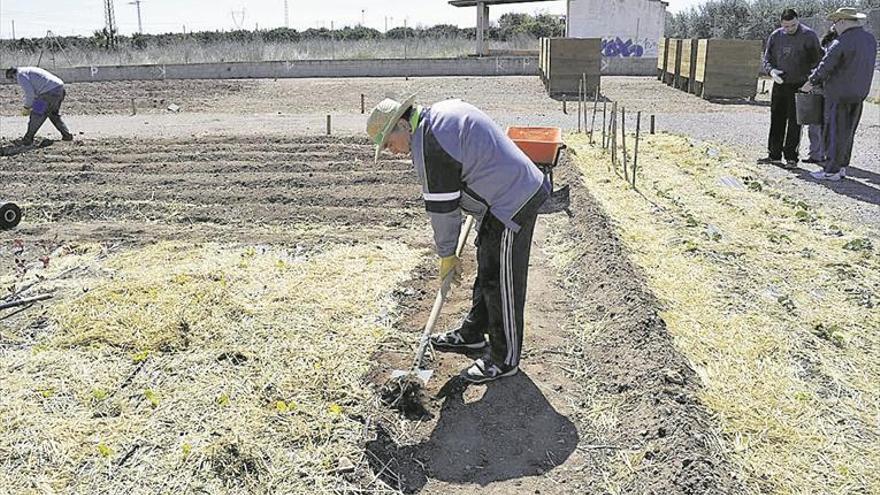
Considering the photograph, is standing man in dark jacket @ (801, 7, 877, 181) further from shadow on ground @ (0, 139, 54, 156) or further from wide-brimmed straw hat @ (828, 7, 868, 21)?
shadow on ground @ (0, 139, 54, 156)

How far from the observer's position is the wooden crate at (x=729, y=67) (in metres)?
17.5

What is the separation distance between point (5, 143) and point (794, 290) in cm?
1222

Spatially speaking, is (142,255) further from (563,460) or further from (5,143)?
(5,143)

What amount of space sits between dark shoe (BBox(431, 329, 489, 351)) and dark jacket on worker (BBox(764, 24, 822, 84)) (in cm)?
675

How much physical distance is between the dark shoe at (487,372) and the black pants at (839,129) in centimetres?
649

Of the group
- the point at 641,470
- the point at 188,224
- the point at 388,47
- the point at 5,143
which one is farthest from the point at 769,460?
the point at 388,47

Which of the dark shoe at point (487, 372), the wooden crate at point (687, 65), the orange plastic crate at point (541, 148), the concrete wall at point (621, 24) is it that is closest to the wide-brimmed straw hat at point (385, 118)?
the dark shoe at point (487, 372)

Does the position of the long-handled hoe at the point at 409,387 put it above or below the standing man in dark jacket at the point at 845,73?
below

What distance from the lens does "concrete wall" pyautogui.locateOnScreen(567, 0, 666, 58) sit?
31.3 metres

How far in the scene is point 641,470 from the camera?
3.20m

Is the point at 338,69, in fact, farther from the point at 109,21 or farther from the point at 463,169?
the point at 463,169

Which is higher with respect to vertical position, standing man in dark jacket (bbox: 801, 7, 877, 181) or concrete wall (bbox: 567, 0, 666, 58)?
concrete wall (bbox: 567, 0, 666, 58)

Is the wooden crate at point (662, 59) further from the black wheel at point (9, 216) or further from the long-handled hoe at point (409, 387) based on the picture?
the long-handled hoe at point (409, 387)

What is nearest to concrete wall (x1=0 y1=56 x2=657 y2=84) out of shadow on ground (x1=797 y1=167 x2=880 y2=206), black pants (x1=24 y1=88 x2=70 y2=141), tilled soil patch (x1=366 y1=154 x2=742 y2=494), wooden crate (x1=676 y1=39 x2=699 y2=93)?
wooden crate (x1=676 y1=39 x2=699 y2=93)
